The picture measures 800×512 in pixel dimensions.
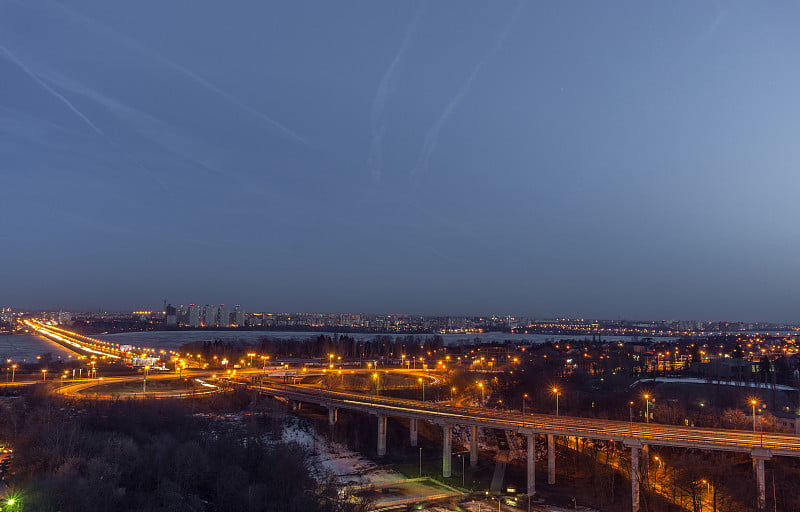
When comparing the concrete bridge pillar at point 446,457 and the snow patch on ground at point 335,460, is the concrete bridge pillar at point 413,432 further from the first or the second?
the concrete bridge pillar at point 446,457

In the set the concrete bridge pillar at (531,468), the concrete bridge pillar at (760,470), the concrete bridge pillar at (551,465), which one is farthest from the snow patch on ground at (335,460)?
the concrete bridge pillar at (760,470)

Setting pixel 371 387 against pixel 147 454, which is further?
pixel 371 387

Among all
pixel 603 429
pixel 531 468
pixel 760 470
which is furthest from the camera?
pixel 531 468

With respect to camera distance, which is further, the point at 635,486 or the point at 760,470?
the point at 635,486

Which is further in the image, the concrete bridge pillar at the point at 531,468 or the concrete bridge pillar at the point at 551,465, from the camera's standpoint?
the concrete bridge pillar at the point at 551,465

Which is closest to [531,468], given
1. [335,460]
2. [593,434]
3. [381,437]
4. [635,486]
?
[593,434]

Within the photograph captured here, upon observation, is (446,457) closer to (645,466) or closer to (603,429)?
(603,429)

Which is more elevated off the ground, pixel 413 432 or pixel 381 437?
pixel 413 432

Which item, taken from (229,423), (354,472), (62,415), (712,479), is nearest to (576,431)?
(712,479)

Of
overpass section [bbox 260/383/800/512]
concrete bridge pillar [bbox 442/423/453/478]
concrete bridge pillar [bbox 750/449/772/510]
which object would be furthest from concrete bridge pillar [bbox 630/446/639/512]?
concrete bridge pillar [bbox 442/423/453/478]

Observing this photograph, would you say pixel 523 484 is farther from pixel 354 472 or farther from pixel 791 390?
pixel 791 390

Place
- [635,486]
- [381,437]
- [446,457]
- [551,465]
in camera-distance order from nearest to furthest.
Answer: [635,486] < [551,465] < [446,457] < [381,437]
